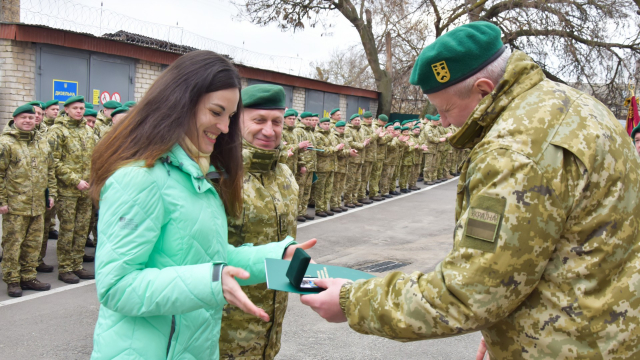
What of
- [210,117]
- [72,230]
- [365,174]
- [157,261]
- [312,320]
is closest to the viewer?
[157,261]

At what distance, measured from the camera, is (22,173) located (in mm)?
6207

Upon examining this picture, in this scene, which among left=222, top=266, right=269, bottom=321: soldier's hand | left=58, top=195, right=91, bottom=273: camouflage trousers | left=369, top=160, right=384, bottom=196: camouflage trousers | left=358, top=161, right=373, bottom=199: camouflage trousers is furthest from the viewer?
A: left=369, top=160, right=384, bottom=196: camouflage trousers

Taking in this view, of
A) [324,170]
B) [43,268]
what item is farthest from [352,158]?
[43,268]

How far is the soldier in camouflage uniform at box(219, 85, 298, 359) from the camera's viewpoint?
2619mm

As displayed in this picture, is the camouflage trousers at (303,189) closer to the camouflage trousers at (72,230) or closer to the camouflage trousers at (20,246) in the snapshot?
the camouflage trousers at (72,230)

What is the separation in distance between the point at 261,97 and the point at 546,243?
1749 mm

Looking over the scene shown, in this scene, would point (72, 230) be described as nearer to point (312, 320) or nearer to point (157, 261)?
point (312, 320)

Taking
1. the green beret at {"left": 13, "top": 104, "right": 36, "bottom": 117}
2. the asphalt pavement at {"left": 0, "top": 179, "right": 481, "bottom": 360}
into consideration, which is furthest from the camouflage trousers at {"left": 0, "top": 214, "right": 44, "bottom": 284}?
the green beret at {"left": 13, "top": 104, "right": 36, "bottom": 117}

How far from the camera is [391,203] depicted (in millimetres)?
13164

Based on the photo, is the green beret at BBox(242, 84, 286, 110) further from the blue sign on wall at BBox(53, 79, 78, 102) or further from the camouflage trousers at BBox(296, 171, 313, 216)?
the blue sign on wall at BBox(53, 79, 78, 102)

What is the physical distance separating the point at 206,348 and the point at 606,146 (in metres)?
1.52

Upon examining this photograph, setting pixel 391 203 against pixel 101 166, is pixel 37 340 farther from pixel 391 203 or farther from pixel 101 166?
pixel 391 203

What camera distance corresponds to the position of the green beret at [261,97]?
275 cm

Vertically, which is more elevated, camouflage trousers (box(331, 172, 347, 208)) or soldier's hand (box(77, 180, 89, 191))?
soldier's hand (box(77, 180, 89, 191))
